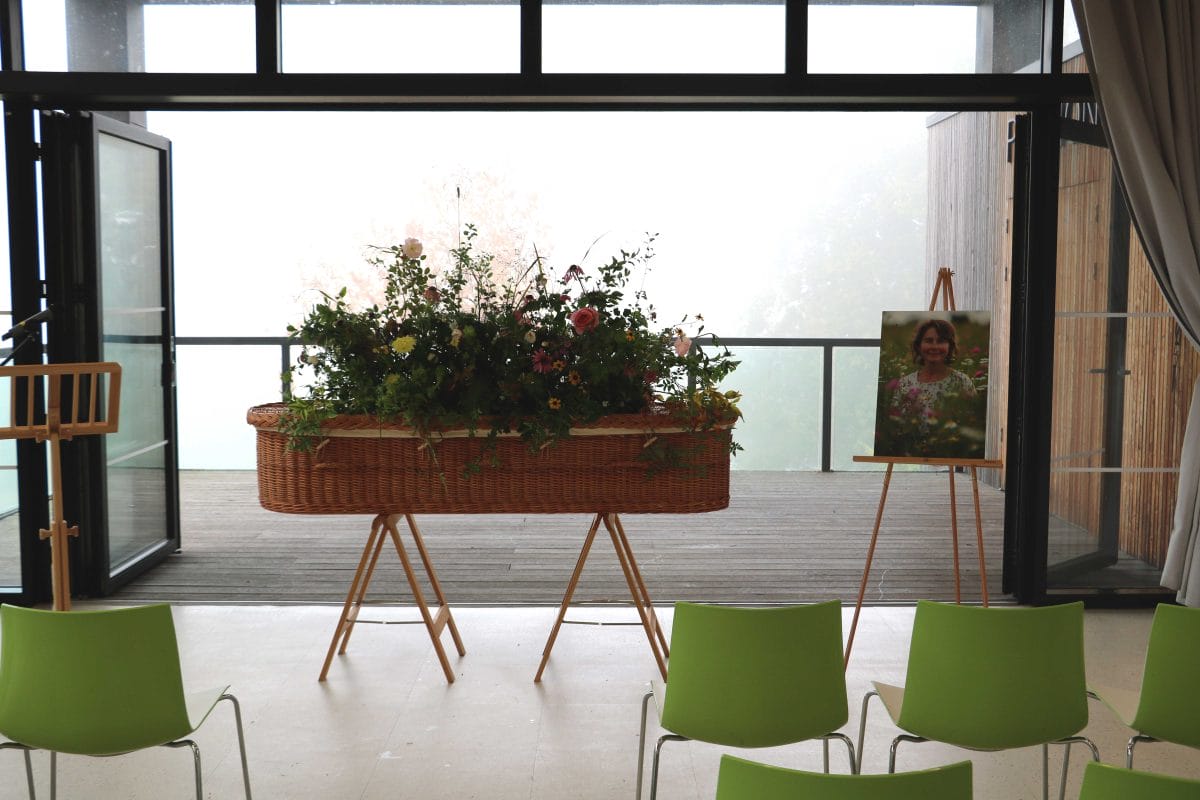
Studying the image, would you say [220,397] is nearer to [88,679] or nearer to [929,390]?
[929,390]

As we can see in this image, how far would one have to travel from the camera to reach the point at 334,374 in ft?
11.4

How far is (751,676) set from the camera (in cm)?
225

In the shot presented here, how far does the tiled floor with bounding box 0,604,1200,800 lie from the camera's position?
9.58 feet

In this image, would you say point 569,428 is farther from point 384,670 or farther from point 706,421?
point 384,670

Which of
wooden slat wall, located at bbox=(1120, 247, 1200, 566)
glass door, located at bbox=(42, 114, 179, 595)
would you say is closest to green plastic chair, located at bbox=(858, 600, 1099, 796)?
wooden slat wall, located at bbox=(1120, 247, 1200, 566)

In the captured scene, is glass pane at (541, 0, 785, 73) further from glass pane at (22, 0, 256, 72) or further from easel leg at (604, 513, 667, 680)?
easel leg at (604, 513, 667, 680)

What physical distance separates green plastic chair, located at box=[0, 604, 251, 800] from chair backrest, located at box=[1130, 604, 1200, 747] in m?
1.88

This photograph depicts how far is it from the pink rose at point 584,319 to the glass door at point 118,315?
89.3 inches

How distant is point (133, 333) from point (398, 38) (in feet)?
5.85

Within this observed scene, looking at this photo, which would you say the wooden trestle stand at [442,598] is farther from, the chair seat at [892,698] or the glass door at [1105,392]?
the glass door at [1105,392]

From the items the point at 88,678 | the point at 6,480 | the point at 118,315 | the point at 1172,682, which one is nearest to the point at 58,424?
the point at 88,678

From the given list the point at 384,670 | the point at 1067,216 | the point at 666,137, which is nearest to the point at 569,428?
the point at 384,670

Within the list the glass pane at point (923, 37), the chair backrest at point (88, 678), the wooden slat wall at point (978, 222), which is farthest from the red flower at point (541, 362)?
the wooden slat wall at point (978, 222)

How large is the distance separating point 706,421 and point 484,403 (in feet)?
2.23
